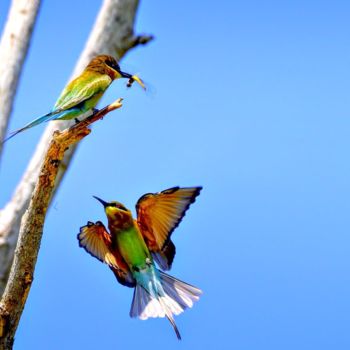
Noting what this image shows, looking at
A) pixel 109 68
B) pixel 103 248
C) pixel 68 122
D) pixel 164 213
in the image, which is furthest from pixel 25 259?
pixel 68 122

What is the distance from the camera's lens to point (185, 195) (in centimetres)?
384

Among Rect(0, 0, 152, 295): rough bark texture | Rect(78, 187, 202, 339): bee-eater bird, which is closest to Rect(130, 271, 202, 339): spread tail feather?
Rect(78, 187, 202, 339): bee-eater bird

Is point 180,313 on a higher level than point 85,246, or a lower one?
lower

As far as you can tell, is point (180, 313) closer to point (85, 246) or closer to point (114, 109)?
point (85, 246)

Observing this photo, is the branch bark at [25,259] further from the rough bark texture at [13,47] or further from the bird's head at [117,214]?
the rough bark texture at [13,47]

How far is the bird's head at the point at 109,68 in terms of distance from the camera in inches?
162

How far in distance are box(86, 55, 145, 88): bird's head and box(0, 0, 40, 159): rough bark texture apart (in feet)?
4.11

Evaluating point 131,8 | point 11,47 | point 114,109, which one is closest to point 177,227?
point 114,109

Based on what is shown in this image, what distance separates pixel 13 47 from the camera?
5.48 metres

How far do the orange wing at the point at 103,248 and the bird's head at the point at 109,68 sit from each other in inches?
32.3

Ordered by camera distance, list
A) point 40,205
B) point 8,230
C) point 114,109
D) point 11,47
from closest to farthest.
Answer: point 40,205 → point 114,109 → point 8,230 → point 11,47

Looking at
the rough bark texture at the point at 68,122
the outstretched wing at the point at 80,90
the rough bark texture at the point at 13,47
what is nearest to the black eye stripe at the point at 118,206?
the outstretched wing at the point at 80,90

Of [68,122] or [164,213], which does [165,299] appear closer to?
[164,213]

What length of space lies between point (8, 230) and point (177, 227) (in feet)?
4.98
